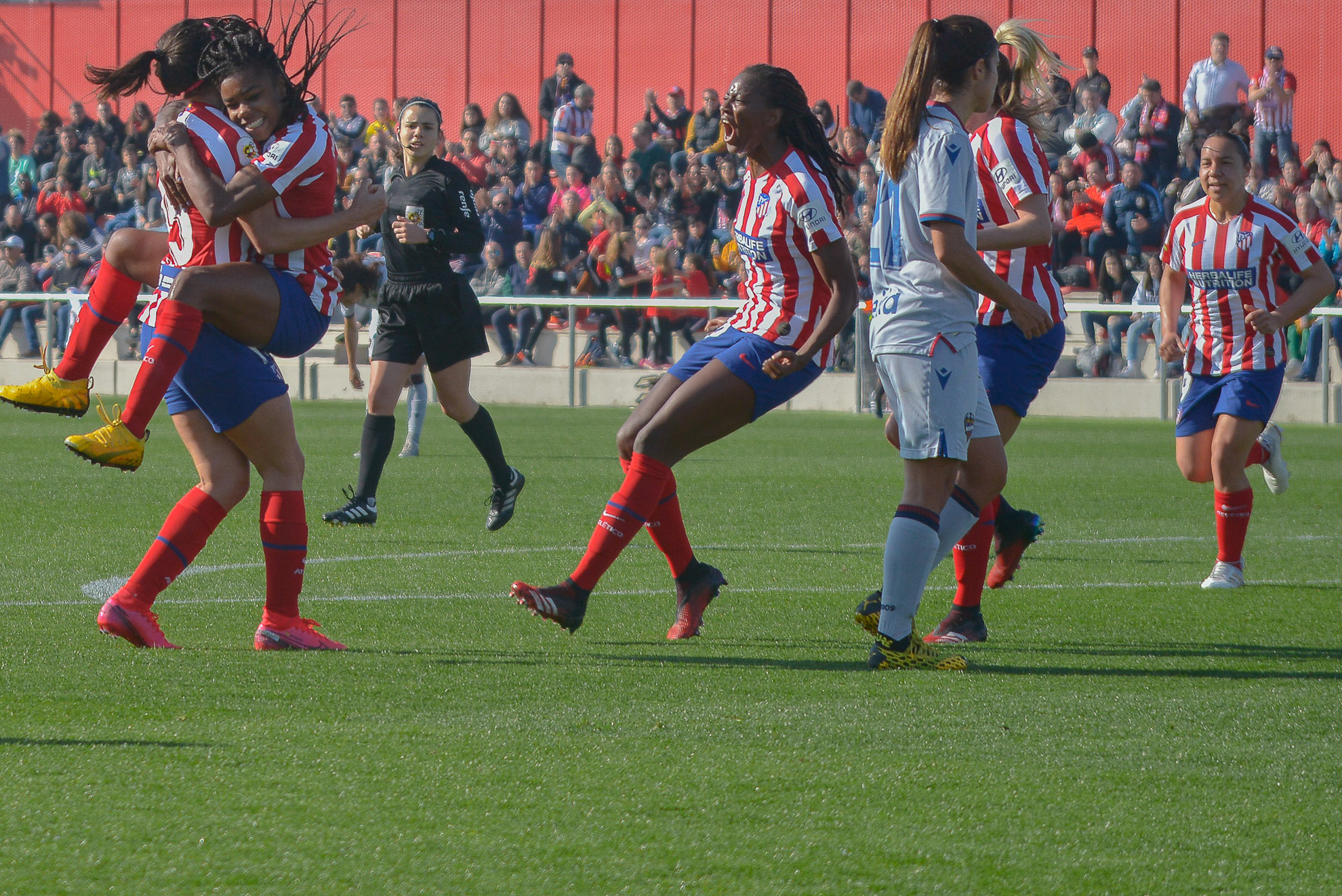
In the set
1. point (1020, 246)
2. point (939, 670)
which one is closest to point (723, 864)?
point (939, 670)

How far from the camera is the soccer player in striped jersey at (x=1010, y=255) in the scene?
5691 mm

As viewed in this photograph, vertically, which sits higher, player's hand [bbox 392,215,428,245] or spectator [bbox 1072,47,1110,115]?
spectator [bbox 1072,47,1110,115]

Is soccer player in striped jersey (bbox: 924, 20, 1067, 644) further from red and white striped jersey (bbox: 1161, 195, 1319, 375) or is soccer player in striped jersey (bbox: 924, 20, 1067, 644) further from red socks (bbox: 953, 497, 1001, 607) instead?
red and white striped jersey (bbox: 1161, 195, 1319, 375)

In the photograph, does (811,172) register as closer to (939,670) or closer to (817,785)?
(939,670)

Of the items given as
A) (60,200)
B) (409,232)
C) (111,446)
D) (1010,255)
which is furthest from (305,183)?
(60,200)

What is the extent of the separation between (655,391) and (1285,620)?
2372 millimetres

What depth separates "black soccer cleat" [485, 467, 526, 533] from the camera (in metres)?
8.93

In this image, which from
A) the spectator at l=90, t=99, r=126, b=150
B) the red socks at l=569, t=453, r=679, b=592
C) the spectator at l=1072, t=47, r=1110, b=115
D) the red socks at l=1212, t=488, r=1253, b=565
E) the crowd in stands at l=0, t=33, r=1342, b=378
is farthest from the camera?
the spectator at l=90, t=99, r=126, b=150

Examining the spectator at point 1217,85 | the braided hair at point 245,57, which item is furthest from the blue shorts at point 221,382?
the spectator at point 1217,85

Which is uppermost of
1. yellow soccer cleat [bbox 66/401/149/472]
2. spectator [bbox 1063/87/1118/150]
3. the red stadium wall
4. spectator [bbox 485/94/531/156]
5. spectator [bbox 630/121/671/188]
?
the red stadium wall

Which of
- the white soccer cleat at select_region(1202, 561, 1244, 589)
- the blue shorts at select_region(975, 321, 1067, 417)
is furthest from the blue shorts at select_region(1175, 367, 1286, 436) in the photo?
the blue shorts at select_region(975, 321, 1067, 417)

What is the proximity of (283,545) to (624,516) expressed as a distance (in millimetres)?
1043

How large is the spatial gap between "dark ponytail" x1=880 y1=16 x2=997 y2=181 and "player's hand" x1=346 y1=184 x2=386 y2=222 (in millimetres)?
1552

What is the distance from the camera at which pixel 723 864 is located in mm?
3238
